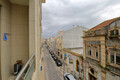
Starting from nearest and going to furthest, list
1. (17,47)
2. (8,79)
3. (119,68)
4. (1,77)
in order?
(1,77) < (8,79) < (17,47) < (119,68)

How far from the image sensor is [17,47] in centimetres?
291

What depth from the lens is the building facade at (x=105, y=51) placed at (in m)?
4.32

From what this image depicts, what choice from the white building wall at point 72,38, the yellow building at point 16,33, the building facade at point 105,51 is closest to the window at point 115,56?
the building facade at point 105,51

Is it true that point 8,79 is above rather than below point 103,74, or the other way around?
above

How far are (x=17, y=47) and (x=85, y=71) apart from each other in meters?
7.72

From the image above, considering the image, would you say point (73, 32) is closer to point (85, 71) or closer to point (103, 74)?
point (85, 71)

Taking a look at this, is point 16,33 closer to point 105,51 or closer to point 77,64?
point 105,51

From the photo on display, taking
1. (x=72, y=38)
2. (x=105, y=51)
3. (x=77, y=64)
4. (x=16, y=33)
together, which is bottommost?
(x=77, y=64)

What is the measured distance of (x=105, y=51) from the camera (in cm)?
494

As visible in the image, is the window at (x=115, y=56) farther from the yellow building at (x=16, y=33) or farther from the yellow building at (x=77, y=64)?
the yellow building at (x=16, y=33)

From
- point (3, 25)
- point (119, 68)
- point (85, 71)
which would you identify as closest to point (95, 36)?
point (119, 68)

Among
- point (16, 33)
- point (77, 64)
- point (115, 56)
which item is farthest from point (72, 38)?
point (16, 33)

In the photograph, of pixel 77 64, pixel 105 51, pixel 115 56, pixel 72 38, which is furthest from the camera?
pixel 72 38

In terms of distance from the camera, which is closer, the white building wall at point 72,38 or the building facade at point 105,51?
the building facade at point 105,51
